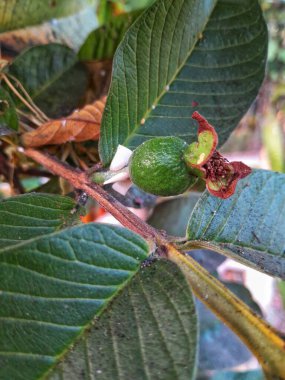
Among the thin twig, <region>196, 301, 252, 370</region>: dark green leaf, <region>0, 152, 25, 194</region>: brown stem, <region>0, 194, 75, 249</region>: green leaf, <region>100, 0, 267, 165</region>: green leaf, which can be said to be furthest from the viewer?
<region>196, 301, 252, 370</region>: dark green leaf

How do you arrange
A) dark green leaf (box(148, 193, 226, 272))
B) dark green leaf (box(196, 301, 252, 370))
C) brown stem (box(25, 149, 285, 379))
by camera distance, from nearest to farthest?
brown stem (box(25, 149, 285, 379))
dark green leaf (box(148, 193, 226, 272))
dark green leaf (box(196, 301, 252, 370))

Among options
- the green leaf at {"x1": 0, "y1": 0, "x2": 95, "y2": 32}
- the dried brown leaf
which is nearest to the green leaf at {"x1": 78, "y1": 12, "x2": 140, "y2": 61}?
the green leaf at {"x1": 0, "y1": 0, "x2": 95, "y2": 32}

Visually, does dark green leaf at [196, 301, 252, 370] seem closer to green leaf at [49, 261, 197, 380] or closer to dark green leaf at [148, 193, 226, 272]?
dark green leaf at [148, 193, 226, 272]

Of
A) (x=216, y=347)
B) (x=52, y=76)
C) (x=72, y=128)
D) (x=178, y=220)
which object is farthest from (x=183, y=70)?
(x=216, y=347)

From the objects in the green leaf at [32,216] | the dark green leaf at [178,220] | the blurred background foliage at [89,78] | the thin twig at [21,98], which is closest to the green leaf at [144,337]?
the green leaf at [32,216]

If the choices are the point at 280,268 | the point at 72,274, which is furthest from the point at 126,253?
the point at 280,268

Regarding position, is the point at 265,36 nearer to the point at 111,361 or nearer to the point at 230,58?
the point at 230,58

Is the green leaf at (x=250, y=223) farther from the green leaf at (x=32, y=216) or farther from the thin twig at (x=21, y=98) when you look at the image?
the thin twig at (x=21, y=98)
